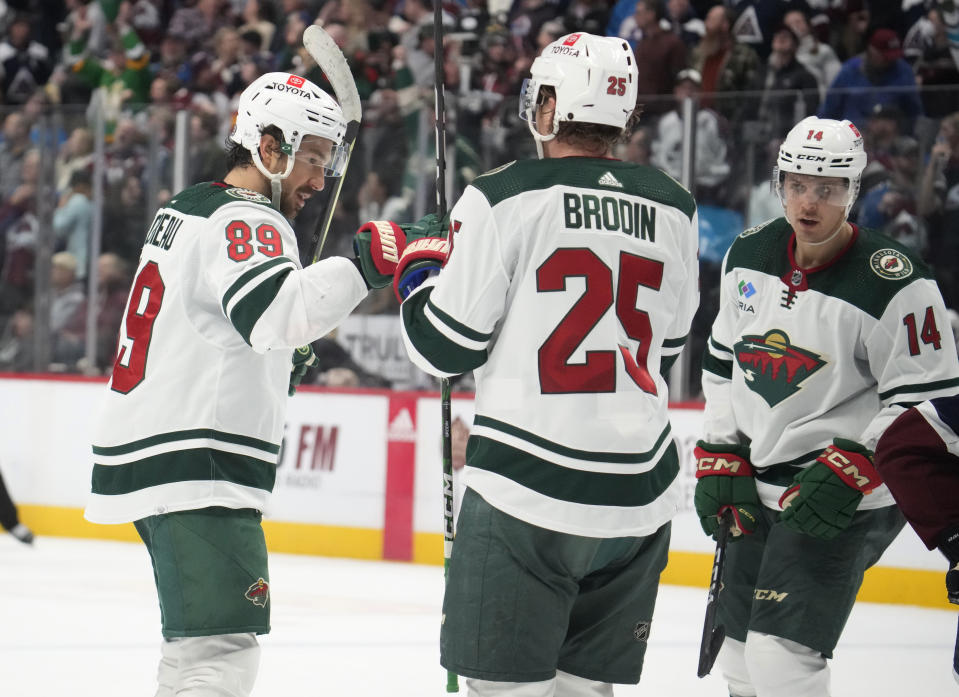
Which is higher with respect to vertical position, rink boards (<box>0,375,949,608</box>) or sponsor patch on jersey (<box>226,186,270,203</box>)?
sponsor patch on jersey (<box>226,186,270,203</box>)

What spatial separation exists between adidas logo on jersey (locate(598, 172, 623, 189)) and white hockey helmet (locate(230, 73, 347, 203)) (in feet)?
2.46

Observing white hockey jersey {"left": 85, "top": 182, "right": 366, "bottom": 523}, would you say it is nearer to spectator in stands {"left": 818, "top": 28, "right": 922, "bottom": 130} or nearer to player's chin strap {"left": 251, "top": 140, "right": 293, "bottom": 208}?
player's chin strap {"left": 251, "top": 140, "right": 293, "bottom": 208}

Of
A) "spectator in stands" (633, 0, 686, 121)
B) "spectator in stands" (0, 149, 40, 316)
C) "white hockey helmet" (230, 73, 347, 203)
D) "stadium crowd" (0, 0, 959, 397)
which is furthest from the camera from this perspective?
"spectator in stands" (0, 149, 40, 316)

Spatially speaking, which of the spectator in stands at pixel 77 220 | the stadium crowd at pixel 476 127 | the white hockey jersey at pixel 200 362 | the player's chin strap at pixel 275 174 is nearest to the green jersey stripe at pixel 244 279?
the white hockey jersey at pixel 200 362

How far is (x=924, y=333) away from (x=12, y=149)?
6198 millimetres

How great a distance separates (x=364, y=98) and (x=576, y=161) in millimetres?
6061

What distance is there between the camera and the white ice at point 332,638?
14.5 feet

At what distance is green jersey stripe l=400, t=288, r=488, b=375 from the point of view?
7.35ft

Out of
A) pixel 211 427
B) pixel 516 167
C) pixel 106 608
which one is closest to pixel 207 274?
pixel 211 427

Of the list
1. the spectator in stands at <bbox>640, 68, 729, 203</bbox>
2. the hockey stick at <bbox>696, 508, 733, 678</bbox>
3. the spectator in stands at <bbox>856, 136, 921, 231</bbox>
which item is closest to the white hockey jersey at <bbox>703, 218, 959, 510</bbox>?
the hockey stick at <bbox>696, 508, 733, 678</bbox>

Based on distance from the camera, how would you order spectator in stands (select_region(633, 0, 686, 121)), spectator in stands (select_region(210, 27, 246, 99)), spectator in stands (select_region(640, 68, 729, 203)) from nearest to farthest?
spectator in stands (select_region(640, 68, 729, 203)), spectator in stands (select_region(633, 0, 686, 121)), spectator in stands (select_region(210, 27, 246, 99))

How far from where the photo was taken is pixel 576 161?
7.59 feet

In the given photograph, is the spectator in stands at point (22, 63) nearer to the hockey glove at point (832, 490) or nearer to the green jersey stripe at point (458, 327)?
the hockey glove at point (832, 490)

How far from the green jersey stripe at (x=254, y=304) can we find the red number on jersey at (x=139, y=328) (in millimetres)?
223
